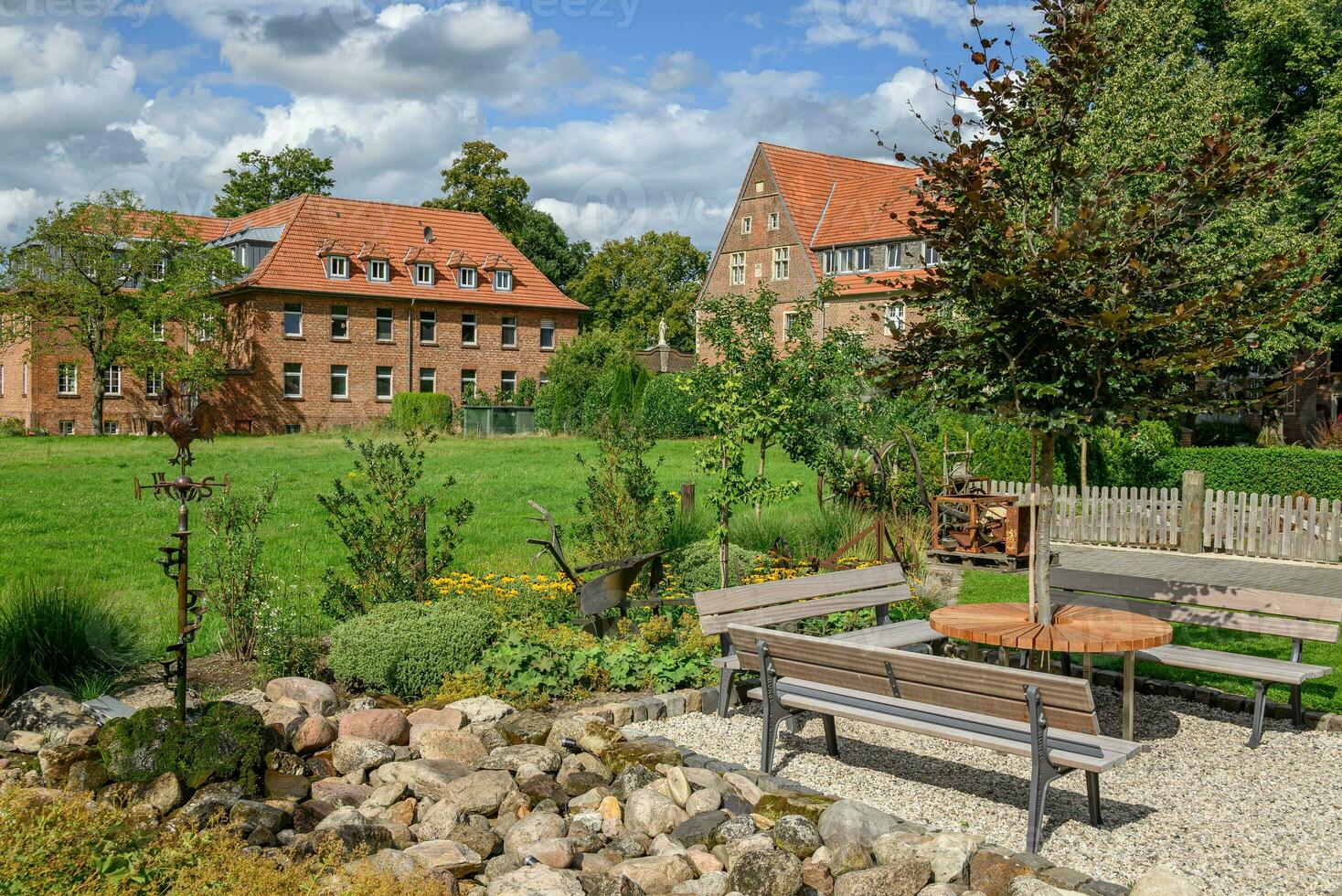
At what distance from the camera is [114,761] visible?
5641 mm

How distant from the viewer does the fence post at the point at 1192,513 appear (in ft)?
53.9

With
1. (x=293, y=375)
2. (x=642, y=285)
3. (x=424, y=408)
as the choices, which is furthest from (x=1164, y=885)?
(x=642, y=285)

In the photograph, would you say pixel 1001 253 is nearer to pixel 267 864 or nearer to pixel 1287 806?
pixel 1287 806

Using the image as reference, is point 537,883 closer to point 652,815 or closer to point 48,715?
point 652,815

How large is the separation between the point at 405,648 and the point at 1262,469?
57.2ft

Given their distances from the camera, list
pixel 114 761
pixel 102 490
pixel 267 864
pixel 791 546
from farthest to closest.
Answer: pixel 102 490 → pixel 791 546 → pixel 114 761 → pixel 267 864

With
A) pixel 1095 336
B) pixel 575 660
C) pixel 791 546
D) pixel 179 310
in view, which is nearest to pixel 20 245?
pixel 179 310

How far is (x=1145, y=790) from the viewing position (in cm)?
615

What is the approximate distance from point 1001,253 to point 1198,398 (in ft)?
4.68

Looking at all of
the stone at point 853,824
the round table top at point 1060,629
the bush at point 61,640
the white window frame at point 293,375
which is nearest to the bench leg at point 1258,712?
the round table top at point 1060,629

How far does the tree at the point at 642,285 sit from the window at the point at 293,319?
77.6ft

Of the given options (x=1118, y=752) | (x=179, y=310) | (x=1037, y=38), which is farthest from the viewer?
(x=179, y=310)

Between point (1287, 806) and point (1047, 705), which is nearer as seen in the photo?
point (1047, 705)

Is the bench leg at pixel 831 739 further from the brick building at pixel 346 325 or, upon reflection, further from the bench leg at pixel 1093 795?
the brick building at pixel 346 325
